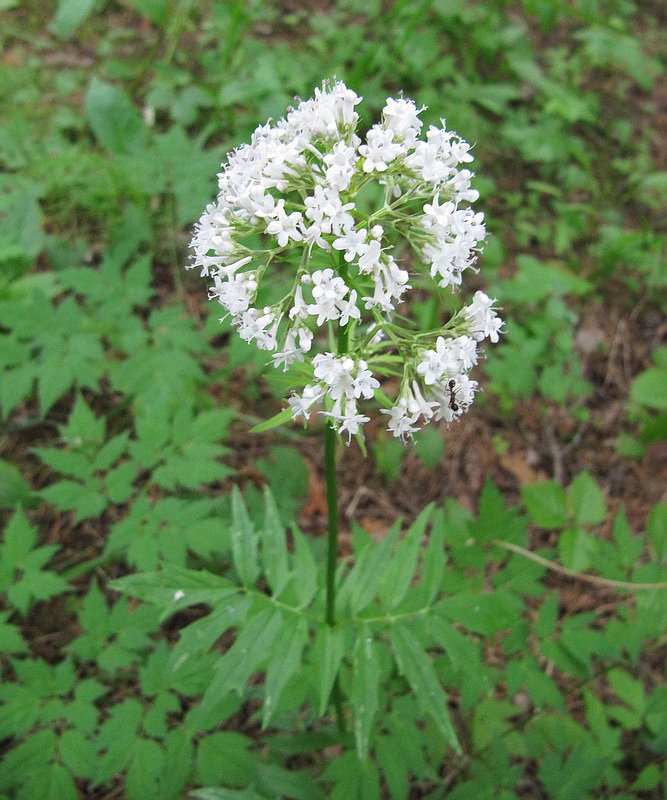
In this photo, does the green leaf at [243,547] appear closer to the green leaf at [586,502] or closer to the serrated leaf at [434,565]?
the serrated leaf at [434,565]

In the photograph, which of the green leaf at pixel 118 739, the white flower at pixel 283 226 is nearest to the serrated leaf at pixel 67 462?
the green leaf at pixel 118 739

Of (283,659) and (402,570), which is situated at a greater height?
(402,570)

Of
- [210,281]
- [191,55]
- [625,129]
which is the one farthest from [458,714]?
[191,55]

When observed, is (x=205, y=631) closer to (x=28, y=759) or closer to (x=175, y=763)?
(x=175, y=763)

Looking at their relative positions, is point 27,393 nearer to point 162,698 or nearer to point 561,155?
point 162,698

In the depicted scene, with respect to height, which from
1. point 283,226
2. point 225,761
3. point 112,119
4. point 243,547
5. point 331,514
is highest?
point 112,119

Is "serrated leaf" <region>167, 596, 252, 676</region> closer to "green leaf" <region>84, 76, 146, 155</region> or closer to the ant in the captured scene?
the ant

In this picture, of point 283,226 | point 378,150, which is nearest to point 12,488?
point 283,226
